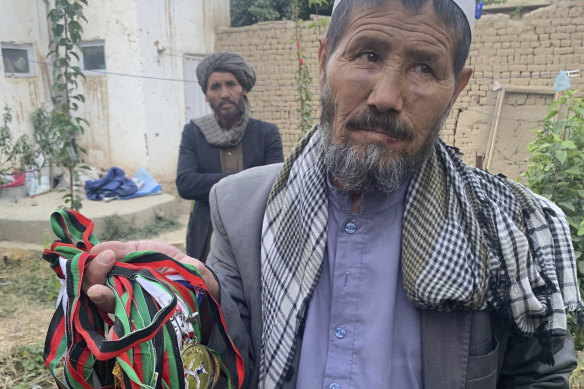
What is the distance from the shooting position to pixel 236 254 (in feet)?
4.49

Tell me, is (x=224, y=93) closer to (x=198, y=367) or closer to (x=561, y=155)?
(x=561, y=155)

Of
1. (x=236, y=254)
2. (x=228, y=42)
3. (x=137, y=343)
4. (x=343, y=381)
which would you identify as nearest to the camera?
(x=137, y=343)

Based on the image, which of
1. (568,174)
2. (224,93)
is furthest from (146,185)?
(568,174)

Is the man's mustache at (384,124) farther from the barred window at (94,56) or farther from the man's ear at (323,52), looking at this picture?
the barred window at (94,56)

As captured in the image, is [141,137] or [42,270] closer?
[42,270]

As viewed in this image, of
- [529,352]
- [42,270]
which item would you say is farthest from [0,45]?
[529,352]

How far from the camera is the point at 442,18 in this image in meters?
1.21

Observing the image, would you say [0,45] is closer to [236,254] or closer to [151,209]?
[151,209]

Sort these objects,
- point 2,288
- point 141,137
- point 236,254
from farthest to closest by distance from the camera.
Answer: point 141,137
point 2,288
point 236,254

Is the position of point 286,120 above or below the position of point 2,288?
above

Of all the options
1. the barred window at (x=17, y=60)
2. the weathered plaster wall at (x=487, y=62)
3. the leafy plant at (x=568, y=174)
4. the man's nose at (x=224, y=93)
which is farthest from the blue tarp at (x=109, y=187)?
the leafy plant at (x=568, y=174)

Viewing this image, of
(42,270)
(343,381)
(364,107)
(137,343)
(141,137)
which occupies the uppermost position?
(364,107)

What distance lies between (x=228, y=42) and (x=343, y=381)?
9.35 metres

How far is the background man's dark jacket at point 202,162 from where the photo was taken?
3064 mm
